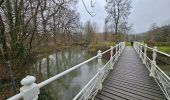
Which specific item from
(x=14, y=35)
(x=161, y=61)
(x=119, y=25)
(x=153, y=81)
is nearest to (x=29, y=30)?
(x=14, y=35)

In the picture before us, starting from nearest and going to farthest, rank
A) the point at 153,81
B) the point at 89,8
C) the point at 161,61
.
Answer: the point at 89,8
the point at 153,81
the point at 161,61

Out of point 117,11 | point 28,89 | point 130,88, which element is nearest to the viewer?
point 28,89

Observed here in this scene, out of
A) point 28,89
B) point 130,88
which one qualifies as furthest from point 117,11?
point 28,89

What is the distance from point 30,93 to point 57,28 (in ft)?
13.8

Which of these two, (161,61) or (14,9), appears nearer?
(14,9)

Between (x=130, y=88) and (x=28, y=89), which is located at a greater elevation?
(x=28, y=89)

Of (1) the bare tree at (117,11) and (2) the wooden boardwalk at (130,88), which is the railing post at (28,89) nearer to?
(2) the wooden boardwalk at (130,88)

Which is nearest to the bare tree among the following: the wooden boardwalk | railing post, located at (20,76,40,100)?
the wooden boardwalk

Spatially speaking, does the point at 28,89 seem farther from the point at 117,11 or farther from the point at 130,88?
the point at 117,11

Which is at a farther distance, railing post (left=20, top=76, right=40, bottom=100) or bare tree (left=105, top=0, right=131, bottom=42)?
bare tree (left=105, top=0, right=131, bottom=42)

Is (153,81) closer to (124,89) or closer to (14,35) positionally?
(124,89)

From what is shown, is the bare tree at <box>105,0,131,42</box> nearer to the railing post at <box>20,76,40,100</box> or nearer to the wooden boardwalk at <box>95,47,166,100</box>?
the wooden boardwalk at <box>95,47,166,100</box>

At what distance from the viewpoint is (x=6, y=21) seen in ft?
19.1

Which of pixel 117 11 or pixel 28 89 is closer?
pixel 28 89
